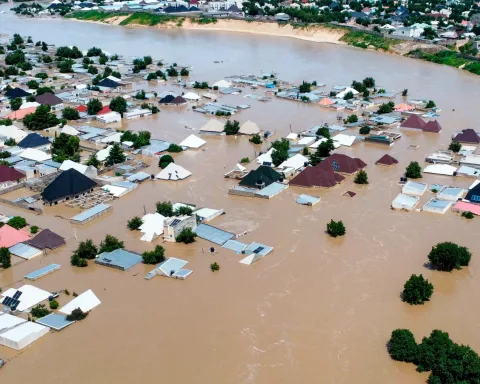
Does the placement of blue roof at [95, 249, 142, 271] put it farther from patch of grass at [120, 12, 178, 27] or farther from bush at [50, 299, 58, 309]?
patch of grass at [120, 12, 178, 27]

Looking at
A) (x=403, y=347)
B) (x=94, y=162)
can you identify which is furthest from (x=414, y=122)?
(x=403, y=347)

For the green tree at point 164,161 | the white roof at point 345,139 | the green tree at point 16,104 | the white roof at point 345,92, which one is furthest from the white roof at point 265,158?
the green tree at point 16,104

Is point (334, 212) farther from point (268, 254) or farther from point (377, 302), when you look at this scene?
point (377, 302)

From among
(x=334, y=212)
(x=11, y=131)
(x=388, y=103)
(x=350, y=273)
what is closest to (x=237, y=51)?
(x=388, y=103)

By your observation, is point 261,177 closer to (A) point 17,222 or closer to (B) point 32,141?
(A) point 17,222

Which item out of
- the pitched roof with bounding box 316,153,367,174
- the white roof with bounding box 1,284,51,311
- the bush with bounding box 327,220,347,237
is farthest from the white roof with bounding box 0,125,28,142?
the bush with bounding box 327,220,347,237

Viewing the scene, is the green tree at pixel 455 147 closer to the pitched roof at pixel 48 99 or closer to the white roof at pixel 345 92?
the white roof at pixel 345 92
